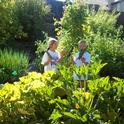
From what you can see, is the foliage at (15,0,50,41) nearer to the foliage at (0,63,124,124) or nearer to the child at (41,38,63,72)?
the child at (41,38,63,72)

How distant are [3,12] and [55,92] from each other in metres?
11.4

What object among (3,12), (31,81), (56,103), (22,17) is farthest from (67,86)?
(22,17)

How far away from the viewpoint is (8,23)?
16906mm

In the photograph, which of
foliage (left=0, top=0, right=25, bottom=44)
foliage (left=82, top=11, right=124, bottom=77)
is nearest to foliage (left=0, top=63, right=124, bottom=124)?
foliage (left=82, top=11, right=124, bottom=77)

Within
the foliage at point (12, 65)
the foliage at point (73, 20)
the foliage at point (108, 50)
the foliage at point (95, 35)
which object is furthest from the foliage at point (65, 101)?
the foliage at point (73, 20)

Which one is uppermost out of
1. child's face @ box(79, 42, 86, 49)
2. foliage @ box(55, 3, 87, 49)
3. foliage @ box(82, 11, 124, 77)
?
child's face @ box(79, 42, 86, 49)

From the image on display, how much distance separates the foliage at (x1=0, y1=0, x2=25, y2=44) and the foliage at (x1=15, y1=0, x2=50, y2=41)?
77cm

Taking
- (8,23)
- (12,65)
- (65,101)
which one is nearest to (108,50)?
(12,65)

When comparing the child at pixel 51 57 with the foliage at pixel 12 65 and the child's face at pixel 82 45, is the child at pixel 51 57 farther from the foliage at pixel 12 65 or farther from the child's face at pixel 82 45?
the foliage at pixel 12 65

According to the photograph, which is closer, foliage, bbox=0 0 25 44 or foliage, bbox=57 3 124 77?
foliage, bbox=57 3 124 77

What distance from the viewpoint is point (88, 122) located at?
4.42 metres

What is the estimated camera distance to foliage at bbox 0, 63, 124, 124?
4500 millimetres

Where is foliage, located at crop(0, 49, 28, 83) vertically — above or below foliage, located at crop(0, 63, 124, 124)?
below

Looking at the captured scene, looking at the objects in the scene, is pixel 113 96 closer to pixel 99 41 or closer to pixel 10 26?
pixel 99 41
